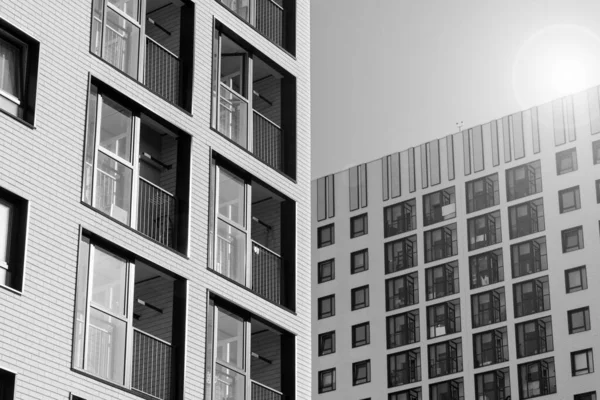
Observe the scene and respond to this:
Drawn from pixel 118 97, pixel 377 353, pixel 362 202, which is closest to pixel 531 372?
pixel 377 353

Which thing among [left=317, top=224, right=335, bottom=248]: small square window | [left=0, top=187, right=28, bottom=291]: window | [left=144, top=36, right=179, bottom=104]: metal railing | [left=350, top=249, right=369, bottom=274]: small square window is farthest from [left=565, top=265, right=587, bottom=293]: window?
[left=0, top=187, right=28, bottom=291]: window

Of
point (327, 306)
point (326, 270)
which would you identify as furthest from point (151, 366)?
point (326, 270)

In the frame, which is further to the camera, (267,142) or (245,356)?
(267,142)

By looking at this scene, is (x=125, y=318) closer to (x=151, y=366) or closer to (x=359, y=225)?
(x=151, y=366)

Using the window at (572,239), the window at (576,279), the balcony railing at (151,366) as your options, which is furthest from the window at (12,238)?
the window at (572,239)

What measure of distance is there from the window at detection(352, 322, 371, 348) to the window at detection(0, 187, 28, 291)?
7057 centimetres

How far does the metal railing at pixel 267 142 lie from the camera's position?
3184cm

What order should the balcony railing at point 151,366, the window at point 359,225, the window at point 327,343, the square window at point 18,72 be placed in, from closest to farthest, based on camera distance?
the square window at point 18,72, the balcony railing at point 151,366, the window at point 327,343, the window at point 359,225

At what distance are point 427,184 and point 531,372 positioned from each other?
16922 millimetres

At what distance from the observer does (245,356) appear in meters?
28.6

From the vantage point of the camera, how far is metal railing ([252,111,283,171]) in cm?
3184

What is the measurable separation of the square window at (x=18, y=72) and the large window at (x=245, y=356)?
600cm

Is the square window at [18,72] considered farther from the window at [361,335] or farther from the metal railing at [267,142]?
the window at [361,335]

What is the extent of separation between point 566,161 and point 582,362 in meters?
13.6
